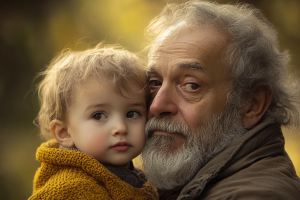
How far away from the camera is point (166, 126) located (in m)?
2.18

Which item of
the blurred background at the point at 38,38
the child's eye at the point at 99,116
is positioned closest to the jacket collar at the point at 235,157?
the child's eye at the point at 99,116

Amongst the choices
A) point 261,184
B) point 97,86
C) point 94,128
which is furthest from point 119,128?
point 261,184

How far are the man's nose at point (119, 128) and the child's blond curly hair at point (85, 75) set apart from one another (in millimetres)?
181

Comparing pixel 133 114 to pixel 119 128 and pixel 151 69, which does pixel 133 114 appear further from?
pixel 151 69

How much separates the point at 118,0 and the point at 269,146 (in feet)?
16.2

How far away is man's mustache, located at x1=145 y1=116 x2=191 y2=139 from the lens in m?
2.16

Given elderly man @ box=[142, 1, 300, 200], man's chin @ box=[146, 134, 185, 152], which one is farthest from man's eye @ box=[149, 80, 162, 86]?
man's chin @ box=[146, 134, 185, 152]

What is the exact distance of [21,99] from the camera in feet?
19.2

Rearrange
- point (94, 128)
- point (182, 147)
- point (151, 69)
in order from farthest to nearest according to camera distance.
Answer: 1. point (151, 69)
2. point (182, 147)
3. point (94, 128)

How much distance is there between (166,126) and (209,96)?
348mm

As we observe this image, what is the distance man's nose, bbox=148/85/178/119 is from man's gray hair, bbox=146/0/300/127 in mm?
383

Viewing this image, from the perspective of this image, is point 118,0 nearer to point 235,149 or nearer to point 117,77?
point 117,77

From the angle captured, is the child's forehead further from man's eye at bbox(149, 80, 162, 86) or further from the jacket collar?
the jacket collar

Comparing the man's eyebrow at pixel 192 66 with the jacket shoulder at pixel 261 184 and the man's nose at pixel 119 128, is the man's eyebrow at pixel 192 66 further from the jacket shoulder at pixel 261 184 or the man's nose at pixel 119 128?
the jacket shoulder at pixel 261 184
